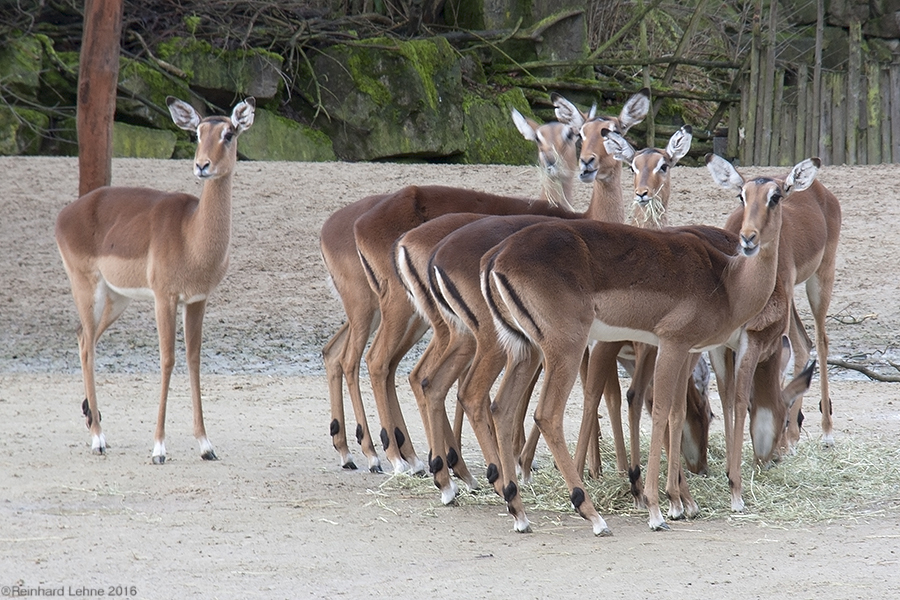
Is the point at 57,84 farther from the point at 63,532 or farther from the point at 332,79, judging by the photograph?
the point at 63,532

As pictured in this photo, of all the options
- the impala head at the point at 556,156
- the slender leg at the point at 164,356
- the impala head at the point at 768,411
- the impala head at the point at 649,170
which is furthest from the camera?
the impala head at the point at 556,156

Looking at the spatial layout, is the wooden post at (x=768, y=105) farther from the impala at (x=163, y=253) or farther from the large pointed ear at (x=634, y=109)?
the impala at (x=163, y=253)

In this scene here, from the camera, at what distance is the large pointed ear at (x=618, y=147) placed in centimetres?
662

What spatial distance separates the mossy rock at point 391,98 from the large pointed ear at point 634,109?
28.4 ft

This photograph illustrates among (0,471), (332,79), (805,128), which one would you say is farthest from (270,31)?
(0,471)

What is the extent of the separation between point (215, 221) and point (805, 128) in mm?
10060

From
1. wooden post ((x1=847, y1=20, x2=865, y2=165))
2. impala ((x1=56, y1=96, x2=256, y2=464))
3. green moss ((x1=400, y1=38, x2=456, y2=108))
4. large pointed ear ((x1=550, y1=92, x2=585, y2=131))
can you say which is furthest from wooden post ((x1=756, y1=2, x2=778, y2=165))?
impala ((x1=56, y1=96, x2=256, y2=464))

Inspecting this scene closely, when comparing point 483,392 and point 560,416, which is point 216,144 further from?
point 560,416

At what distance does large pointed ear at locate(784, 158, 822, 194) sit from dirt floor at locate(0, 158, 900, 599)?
1597 millimetres

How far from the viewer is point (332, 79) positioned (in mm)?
16172

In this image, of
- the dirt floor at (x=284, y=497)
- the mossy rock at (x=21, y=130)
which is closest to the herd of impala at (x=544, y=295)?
the dirt floor at (x=284, y=497)

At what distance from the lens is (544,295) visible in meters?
5.07

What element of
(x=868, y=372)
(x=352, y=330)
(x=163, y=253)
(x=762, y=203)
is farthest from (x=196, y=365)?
(x=868, y=372)

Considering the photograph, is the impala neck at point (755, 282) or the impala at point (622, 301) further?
the impala neck at point (755, 282)
